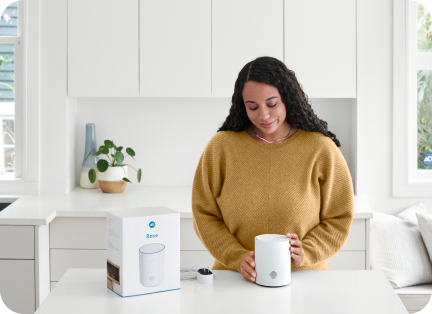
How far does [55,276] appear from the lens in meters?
2.47

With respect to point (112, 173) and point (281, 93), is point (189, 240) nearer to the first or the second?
point (112, 173)

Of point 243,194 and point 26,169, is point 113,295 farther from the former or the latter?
point 26,169

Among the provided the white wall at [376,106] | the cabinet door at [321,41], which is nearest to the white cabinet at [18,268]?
the cabinet door at [321,41]

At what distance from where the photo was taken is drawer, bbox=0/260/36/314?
2318 mm

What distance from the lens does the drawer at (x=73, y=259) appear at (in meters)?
2.45

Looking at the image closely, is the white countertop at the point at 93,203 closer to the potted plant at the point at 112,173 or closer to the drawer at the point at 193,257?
the potted plant at the point at 112,173

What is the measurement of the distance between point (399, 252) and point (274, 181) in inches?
55.1

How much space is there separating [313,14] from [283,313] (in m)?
1.97

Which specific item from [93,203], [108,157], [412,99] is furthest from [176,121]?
[412,99]

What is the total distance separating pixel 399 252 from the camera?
2564 millimetres

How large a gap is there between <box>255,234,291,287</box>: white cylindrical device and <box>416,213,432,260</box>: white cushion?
5.01 feet

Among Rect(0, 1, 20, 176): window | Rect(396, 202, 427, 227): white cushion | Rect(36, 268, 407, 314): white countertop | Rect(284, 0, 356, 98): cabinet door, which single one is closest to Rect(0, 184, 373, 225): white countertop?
Rect(396, 202, 427, 227): white cushion

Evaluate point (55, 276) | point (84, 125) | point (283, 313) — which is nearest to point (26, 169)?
point (84, 125)

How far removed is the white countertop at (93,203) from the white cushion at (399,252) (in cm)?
19
